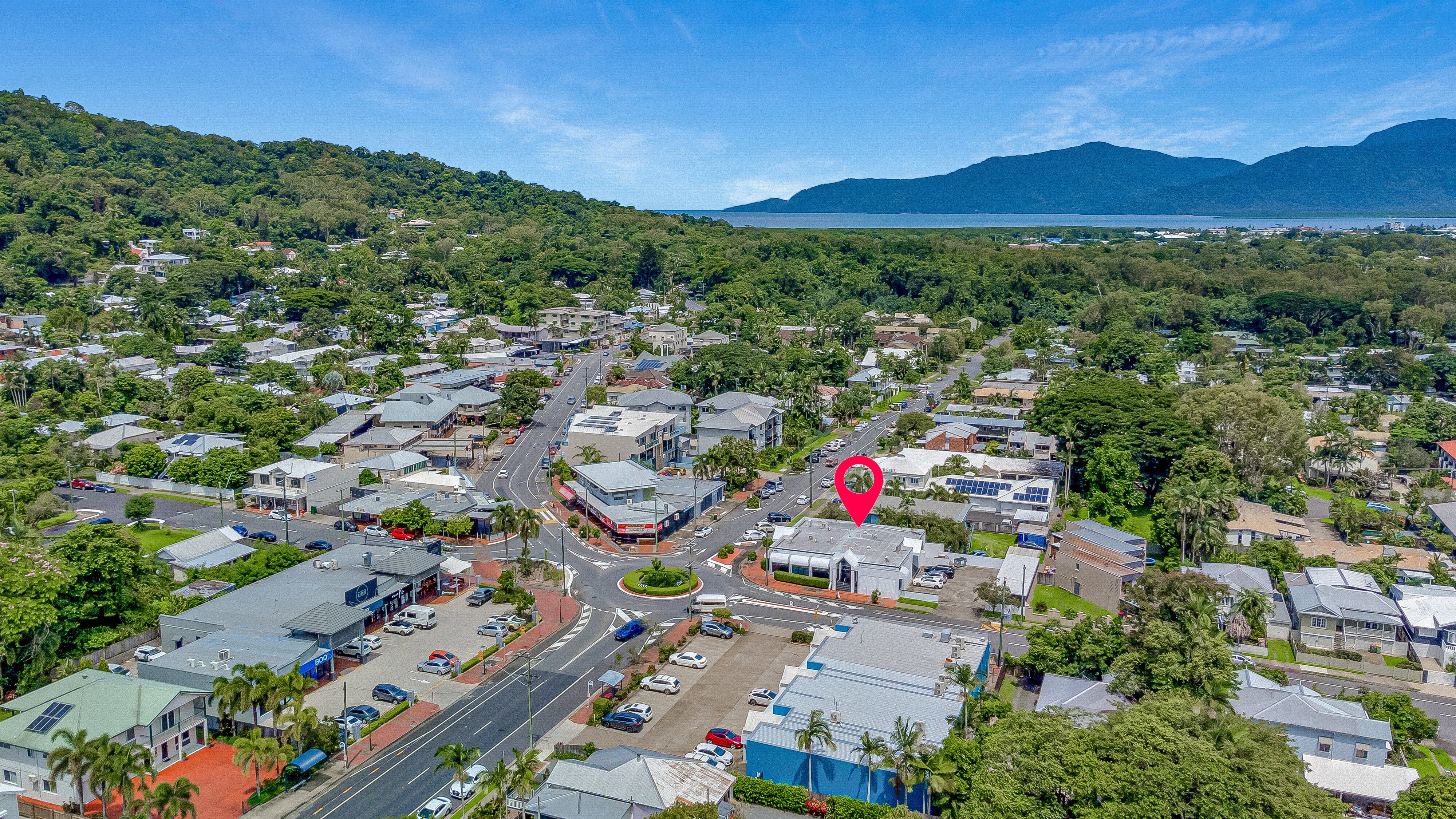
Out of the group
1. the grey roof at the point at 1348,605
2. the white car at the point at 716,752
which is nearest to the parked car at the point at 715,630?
the white car at the point at 716,752

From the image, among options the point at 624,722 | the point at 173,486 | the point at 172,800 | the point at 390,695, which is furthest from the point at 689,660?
Result: the point at 173,486

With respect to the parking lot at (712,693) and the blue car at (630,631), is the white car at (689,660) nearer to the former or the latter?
the parking lot at (712,693)

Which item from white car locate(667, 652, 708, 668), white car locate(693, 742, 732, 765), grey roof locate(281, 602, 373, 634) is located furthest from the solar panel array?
white car locate(667, 652, 708, 668)

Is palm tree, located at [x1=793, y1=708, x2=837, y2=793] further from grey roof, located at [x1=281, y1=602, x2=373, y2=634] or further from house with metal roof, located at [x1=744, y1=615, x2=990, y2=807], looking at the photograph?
grey roof, located at [x1=281, y1=602, x2=373, y2=634]

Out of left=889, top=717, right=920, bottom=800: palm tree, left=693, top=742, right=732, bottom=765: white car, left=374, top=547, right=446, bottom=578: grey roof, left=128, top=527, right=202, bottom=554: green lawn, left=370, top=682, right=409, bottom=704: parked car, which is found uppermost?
left=374, top=547, right=446, bottom=578: grey roof

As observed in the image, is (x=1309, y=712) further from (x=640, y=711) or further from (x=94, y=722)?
(x=94, y=722)
